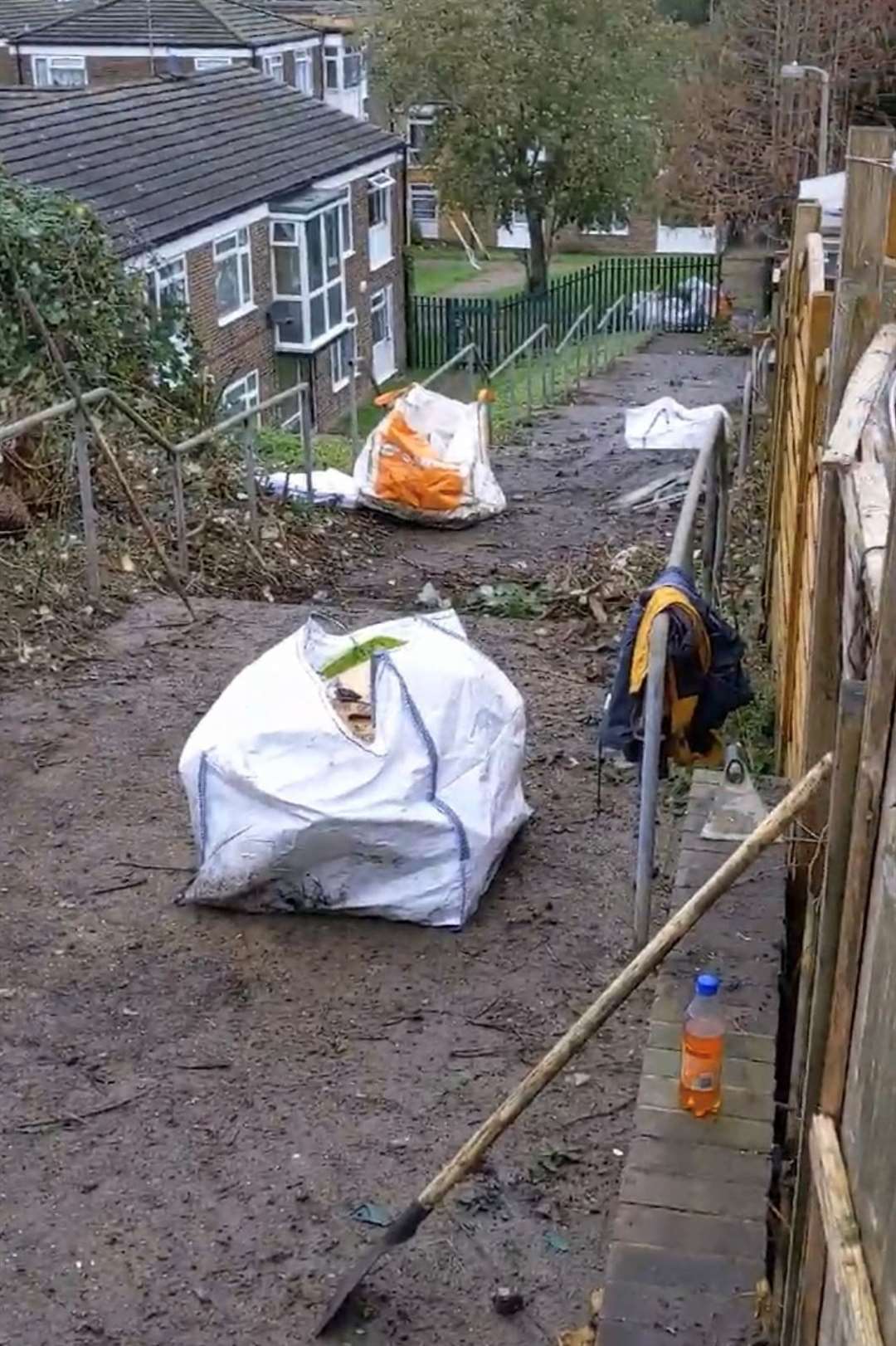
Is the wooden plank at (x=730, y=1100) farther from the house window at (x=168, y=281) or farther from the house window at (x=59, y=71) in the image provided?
the house window at (x=59, y=71)

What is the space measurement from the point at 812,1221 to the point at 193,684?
494 cm

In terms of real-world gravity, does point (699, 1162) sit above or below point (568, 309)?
above

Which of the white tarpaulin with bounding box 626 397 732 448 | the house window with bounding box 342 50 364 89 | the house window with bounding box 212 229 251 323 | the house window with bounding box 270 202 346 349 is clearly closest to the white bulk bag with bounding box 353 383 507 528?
the white tarpaulin with bounding box 626 397 732 448

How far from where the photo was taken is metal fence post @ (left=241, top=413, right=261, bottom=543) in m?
9.21

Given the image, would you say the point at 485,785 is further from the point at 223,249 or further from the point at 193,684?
the point at 223,249

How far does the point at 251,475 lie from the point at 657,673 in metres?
5.63

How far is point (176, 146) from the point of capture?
65.4ft

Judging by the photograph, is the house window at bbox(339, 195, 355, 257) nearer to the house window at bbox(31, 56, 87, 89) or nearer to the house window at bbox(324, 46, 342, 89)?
the house window at bbox(31, 56, 87, 89)

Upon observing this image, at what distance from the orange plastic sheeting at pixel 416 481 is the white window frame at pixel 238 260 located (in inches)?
350

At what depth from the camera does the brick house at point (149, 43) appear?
30.2 m

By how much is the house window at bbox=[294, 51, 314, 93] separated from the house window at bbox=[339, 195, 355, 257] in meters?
9.70

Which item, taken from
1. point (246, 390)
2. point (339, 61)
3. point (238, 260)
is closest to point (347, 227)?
point (238, 260)

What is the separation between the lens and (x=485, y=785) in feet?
16.2

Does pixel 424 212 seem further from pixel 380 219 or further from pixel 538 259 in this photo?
pixel 380 219
